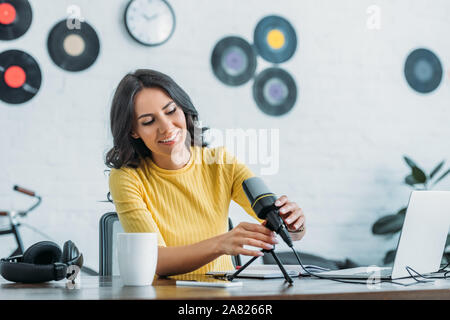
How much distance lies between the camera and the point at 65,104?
96.4 inches

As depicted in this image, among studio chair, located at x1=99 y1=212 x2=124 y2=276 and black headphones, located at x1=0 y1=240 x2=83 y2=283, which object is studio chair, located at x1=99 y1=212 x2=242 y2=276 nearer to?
studio chair, located at x1=99 y1=212 x2=124 y2=276

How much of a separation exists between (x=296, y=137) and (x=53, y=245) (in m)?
1.94

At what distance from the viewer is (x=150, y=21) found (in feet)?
8.58

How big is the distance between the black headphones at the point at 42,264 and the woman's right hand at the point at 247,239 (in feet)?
1.13

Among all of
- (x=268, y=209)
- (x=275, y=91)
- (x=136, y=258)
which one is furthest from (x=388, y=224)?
(x=136, y=258)

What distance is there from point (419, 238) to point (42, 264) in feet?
2.76

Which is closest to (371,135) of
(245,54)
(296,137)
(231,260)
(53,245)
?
(296,137)

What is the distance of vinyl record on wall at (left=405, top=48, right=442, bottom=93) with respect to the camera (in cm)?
314

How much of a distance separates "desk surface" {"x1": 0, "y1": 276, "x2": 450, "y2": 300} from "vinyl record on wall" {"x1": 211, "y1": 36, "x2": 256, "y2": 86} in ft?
6.07

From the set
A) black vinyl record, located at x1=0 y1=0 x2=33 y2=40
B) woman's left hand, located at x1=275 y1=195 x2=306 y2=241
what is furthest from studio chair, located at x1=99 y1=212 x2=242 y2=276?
black vinyl record, located at x1=0 y1=0 x2=33 y2=40

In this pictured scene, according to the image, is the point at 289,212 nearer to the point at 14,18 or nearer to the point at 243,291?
the point at 243,291

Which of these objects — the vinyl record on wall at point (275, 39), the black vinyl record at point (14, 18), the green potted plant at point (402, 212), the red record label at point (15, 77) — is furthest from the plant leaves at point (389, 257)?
the black vinyl record at point (14, 18)

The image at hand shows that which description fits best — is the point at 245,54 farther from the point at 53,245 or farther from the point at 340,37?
the point at 53,245

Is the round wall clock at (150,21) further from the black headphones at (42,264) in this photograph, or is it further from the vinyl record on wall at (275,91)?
the black headphones at (42,264)
